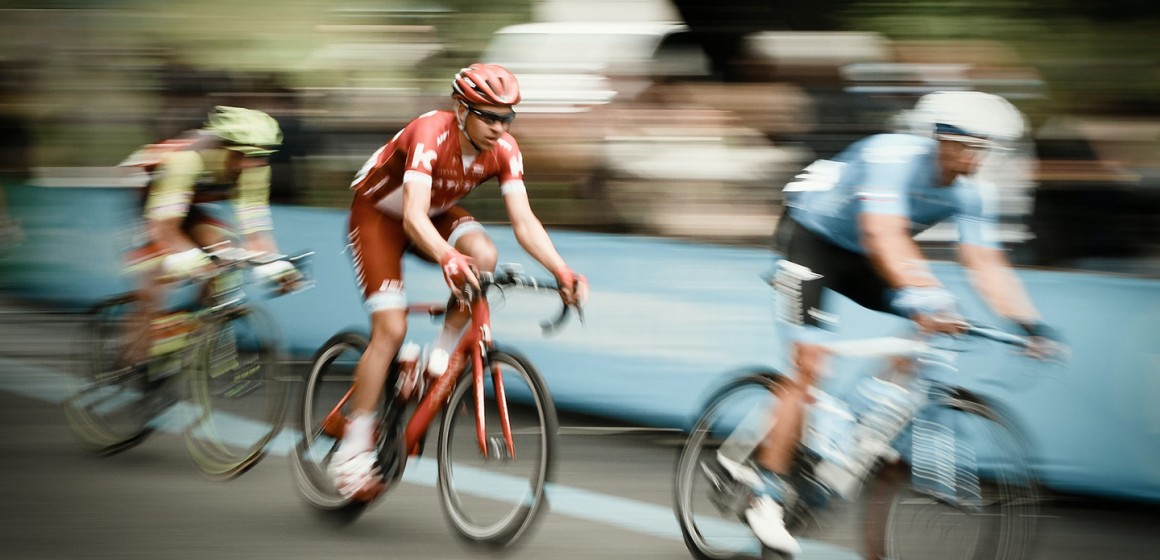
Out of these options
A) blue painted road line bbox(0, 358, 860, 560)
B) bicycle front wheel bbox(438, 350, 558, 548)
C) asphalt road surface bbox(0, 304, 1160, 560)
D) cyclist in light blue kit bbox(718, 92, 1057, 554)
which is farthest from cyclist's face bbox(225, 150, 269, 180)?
cyclist in light blue kit bbox(718, 92, 1057, 554)

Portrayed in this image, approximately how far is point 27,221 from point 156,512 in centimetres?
645

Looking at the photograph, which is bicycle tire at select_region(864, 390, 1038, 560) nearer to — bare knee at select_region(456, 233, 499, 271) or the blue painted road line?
the blue painted road line

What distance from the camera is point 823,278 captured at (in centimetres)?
484

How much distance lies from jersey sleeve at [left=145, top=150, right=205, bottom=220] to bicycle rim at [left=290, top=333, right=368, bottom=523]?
1.33 metres

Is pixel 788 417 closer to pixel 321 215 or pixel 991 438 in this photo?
pixel 991 438

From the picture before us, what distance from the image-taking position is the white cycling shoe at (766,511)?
4.66 m

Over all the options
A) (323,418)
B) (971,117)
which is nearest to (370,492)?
(323,418)

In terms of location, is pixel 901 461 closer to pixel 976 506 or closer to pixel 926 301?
pixel 976 506

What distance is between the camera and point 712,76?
301 inches

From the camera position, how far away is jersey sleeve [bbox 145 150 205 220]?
6500 mm

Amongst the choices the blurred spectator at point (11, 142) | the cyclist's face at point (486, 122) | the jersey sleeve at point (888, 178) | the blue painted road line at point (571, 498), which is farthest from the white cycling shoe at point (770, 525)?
the blurred spectator at point (11, 142)

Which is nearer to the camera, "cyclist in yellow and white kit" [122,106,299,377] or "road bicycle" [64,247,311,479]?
"road bicycle" [64,247,311,479]

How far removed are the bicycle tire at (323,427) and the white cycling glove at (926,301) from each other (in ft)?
7.16

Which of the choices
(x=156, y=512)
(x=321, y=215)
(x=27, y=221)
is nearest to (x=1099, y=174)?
(x=156, y=512)
